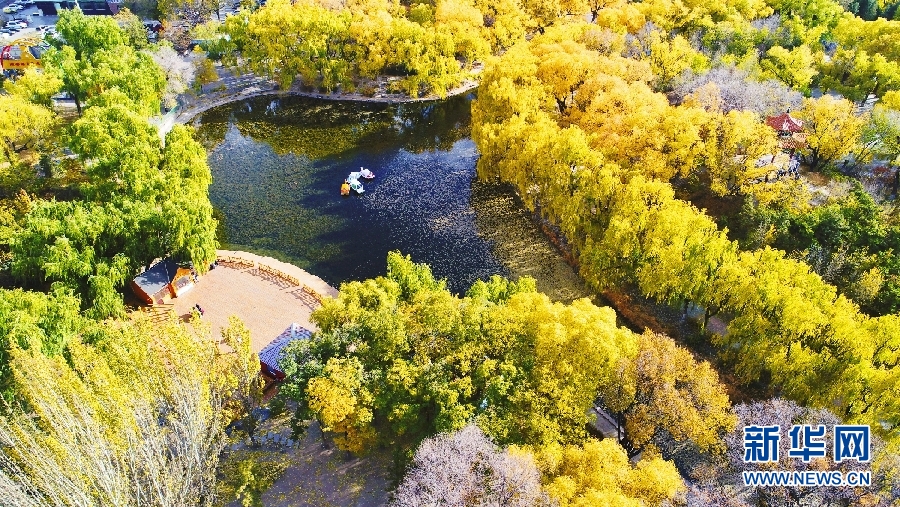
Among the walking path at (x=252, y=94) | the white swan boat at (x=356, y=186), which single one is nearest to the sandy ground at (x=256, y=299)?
the white swan boat at (x=356, y=186)

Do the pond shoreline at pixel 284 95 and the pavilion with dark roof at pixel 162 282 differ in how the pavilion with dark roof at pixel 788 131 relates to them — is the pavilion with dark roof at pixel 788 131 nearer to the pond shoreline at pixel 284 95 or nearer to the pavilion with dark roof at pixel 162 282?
the pond shoreline at pixel 284 95

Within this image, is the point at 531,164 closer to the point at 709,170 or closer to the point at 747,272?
the point at 709,170

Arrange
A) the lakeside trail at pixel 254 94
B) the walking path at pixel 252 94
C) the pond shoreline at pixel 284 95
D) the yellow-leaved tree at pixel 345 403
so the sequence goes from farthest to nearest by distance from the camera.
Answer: the pond shoreline at pixel 284 95, the walking path at pixel 252 94, the lakeside trail at pixel 254 94, the yellow-leaved tree at pixel 345 403

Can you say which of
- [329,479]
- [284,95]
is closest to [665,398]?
[329,479]

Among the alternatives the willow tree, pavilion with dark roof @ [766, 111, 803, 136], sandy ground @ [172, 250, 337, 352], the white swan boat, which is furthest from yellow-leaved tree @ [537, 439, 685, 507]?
pavilion with dark roof @ [766, 111, 803, 136]

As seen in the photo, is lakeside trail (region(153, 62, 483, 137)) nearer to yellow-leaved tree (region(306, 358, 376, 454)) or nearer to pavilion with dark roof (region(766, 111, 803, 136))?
pavilion with dark roof (region(766, 111, 803, 136))

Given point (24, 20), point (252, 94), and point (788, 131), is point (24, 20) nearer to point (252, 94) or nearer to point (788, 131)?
point (252, 94)

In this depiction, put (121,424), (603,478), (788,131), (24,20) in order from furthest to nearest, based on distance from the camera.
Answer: (24,20)
(788,131)
(121,424)
(603,478)
